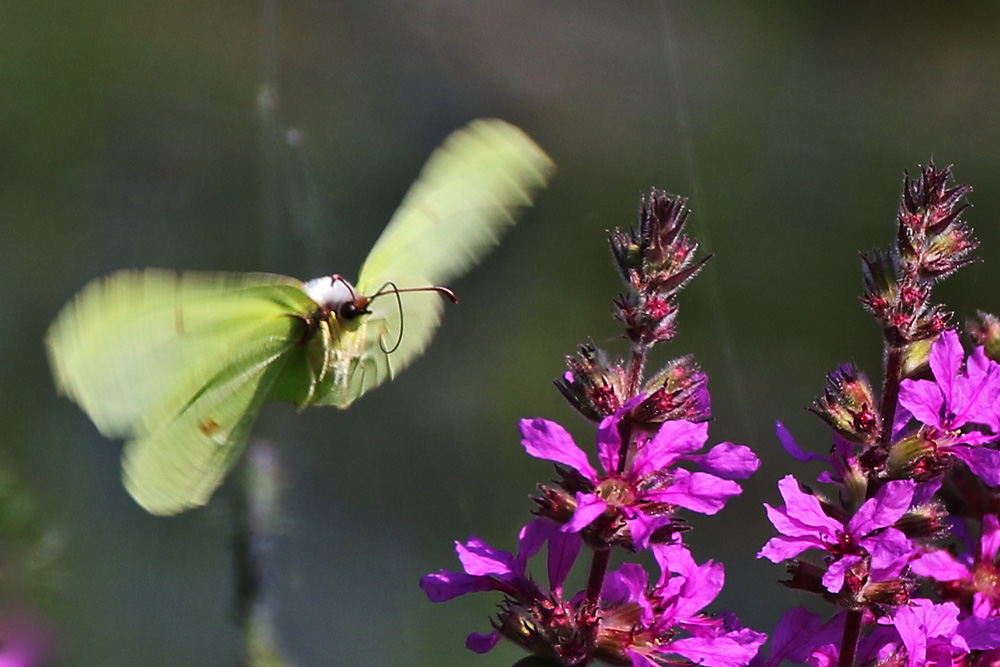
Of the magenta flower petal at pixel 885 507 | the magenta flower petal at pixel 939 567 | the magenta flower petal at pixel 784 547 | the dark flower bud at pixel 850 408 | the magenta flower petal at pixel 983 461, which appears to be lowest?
the magenta flower petal at pixel 939 567

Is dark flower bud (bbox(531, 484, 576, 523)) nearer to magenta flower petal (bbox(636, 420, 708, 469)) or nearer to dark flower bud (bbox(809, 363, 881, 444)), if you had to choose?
magenta flower petal (bbox(636, 420, 708, 469))

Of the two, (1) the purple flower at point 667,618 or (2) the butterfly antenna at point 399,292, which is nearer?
(1) the purple flower at point 667,618

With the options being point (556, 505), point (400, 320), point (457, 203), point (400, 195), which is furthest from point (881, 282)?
point (400, 195)

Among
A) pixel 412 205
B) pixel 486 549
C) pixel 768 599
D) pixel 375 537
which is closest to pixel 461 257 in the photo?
pixel 412 205

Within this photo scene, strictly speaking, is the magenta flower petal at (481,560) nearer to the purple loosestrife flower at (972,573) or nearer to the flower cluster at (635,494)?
the flower cluster at (635,494)

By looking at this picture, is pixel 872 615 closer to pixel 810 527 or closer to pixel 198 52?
pixel 810 527

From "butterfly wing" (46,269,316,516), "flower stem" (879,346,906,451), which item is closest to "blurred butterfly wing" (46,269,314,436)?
"butterfly wing" (46,269,316,516)

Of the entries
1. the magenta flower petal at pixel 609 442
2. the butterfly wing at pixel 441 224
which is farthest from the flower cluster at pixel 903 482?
the butterfly wing at pixel 441 224

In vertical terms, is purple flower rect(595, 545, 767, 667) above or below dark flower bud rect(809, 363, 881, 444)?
below
